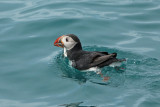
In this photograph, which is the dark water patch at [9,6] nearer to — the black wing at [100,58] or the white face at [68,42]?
the white face at [68,42]

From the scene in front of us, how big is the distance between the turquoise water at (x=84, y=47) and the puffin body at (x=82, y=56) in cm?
20

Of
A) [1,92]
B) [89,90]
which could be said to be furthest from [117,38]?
[1,92]

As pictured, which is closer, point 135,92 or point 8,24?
point 135,92

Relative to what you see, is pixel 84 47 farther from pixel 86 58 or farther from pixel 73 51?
pixel 86 58

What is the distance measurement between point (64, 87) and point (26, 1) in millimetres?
6074

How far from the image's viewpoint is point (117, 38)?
9.55 m

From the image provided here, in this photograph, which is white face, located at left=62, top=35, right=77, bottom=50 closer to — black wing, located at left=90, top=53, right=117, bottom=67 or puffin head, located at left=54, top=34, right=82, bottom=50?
puffin head, located at left=54, top=34, right=82, bottom=50

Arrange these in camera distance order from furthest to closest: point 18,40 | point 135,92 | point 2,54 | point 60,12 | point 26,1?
point 26,1 < point 60,12 < point 18,40 < point 2,54 < point 135,92

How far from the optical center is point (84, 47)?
9109 mm

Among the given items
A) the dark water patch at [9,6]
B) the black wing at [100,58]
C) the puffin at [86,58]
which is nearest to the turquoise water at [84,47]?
the dark water patch at [9,6]

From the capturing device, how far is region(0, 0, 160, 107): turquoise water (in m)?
6.76

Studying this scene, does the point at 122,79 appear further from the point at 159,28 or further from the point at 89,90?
the point at 159,28

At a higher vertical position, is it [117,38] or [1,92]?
[117,38]

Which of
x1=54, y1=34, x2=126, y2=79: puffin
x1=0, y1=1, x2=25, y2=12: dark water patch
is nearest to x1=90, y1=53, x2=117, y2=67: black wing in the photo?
x1=54, y1=34, x2=126, y2=79: puffin
